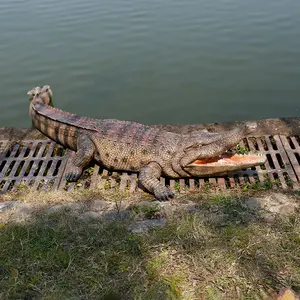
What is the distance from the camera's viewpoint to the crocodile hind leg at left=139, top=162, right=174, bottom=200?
4297 mm

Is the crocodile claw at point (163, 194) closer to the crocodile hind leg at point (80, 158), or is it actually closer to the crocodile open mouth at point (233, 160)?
the crocodile open mouth at point (233, 160)

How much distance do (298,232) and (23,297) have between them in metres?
2.37

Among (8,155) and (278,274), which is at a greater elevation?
(278,274)

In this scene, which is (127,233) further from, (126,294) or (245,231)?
(245,231)

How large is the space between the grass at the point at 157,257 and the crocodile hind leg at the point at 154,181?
0.39 m

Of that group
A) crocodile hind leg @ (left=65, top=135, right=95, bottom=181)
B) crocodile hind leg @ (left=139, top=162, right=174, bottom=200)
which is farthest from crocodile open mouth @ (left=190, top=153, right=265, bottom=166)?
crocodile hind leg @ (left=65, top=135, right=95, bottom=181)

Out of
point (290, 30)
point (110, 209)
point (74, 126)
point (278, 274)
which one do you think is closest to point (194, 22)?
point (290, 30)

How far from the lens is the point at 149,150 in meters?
4.82

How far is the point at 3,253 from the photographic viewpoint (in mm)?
3488

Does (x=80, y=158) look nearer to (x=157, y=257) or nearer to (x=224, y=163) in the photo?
(x=224, y=163)

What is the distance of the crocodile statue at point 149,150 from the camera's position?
4.53 m

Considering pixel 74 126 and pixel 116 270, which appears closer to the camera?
pixel 116 270

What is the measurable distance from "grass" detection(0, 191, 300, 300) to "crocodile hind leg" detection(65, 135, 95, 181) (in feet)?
2.85

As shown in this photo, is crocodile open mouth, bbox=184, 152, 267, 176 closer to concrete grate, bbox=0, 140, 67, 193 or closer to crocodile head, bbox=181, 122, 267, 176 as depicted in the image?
crocodile head, bbox=181, 122, 267, 176
